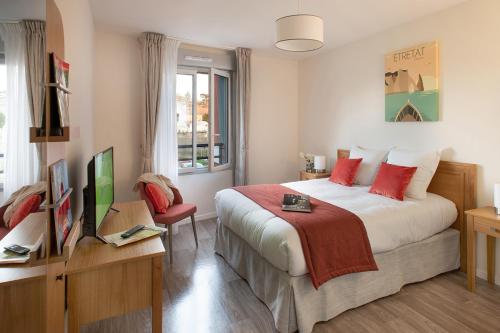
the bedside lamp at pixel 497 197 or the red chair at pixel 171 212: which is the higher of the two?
the bedside lamp at pixel 497 197

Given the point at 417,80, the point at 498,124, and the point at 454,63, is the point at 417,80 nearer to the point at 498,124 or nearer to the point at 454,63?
the point at 454,63

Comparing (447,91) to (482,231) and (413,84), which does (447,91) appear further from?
(482,231)

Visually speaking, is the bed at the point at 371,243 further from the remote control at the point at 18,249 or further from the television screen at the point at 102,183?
the remote control at the point at 18,249

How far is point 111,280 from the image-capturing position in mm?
1535

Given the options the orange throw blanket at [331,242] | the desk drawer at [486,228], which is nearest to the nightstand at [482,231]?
the desk drawer at [486,228]

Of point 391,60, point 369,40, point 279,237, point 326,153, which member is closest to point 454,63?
point 391,60

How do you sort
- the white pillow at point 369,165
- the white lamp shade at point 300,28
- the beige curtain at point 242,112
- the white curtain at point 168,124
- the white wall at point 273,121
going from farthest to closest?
the white wall at point 273,121, the beige curtain at point 242,112, the white curtain at point 168,124, the white pillow at point 369,165, the white lamp shade at point 300,28

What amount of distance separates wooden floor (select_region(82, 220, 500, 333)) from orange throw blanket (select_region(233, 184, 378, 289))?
14.9 inches

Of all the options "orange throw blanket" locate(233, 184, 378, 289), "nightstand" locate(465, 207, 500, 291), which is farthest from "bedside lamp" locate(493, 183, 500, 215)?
"orange throw blanket" locate(233, 184, 378, 289)

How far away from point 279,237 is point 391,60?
8.69 feet

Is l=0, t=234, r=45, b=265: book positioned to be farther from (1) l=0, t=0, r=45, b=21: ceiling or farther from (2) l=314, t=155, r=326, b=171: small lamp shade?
(2) l=314, t=155, r=326, b=171: small lamp shade

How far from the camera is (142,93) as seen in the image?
3.75 meters

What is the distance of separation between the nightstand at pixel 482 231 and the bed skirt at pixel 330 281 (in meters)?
0.26

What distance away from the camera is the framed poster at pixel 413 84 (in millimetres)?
3035
